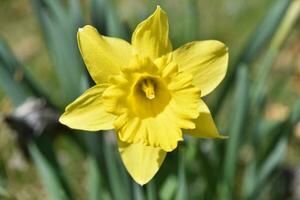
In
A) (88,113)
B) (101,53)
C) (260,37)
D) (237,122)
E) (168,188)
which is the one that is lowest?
(168,188)

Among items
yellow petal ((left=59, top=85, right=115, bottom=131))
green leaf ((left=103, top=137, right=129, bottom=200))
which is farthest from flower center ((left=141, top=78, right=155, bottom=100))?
green leaf ((left=103, top=137, right=129, bottom=200))

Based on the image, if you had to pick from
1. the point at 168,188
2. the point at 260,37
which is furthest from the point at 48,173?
the point at 260,37

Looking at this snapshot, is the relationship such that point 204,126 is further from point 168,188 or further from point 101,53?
point 168,188

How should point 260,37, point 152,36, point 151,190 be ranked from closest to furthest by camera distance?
point 152,36 < point 151,190 < point 260,37

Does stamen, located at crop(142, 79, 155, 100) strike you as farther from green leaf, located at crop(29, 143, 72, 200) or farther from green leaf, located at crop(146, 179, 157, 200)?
green leaf, located at crop(29, 143, 72, 200)

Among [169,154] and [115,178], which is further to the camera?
[169,154]

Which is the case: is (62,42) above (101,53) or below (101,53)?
below
